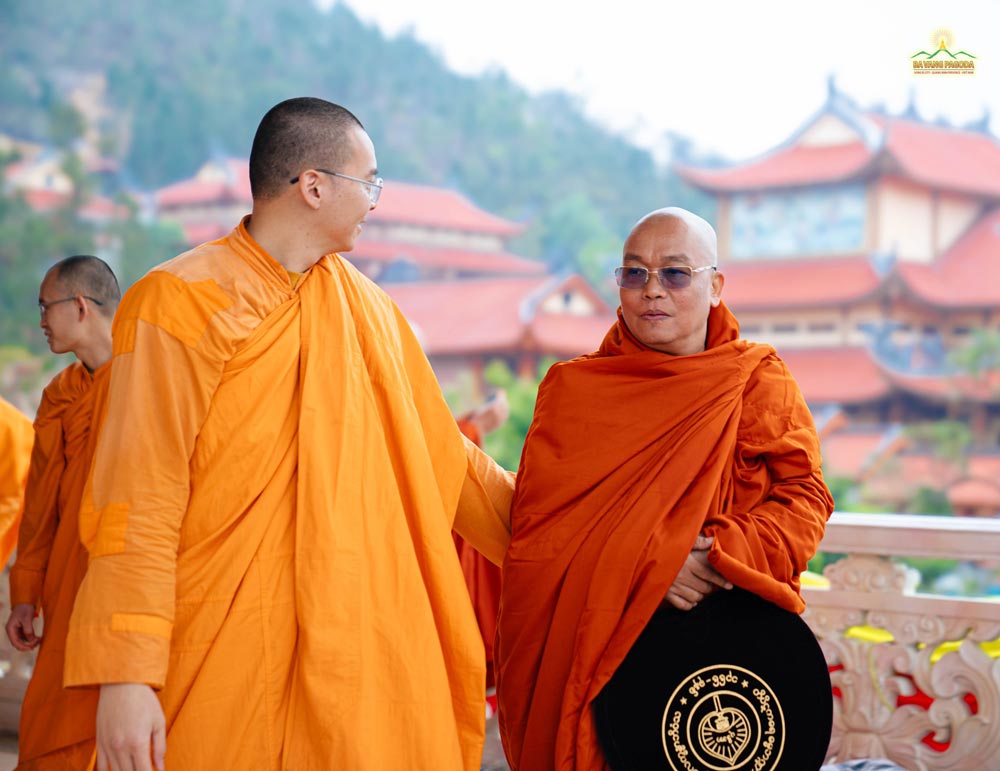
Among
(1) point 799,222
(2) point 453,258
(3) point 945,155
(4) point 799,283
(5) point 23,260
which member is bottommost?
(4) point 799,283

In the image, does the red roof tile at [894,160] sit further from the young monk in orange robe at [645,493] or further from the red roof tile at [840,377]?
the young monk in orange robe at [645,493]

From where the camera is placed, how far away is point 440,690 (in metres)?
1.91

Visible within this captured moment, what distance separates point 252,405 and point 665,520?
0.80 m

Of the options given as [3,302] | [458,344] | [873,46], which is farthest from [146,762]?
[873,46]

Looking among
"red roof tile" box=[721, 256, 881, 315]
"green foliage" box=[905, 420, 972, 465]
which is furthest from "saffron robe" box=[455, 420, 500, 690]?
"green foliage" box=[905, 420, 972, 465]

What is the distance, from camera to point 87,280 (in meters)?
2.86

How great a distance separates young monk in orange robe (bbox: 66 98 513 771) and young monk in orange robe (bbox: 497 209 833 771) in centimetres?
21

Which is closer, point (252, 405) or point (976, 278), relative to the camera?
point (252, 405)

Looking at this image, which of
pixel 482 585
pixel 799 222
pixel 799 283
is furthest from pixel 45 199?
pixel 482 585

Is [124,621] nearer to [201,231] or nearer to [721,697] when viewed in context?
[721,697]

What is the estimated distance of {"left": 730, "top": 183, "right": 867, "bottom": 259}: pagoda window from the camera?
20328 mm

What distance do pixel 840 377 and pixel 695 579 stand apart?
18.0 meters

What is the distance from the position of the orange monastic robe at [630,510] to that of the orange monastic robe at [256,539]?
27cm

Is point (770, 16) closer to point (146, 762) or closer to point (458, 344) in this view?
point (458, 344)
